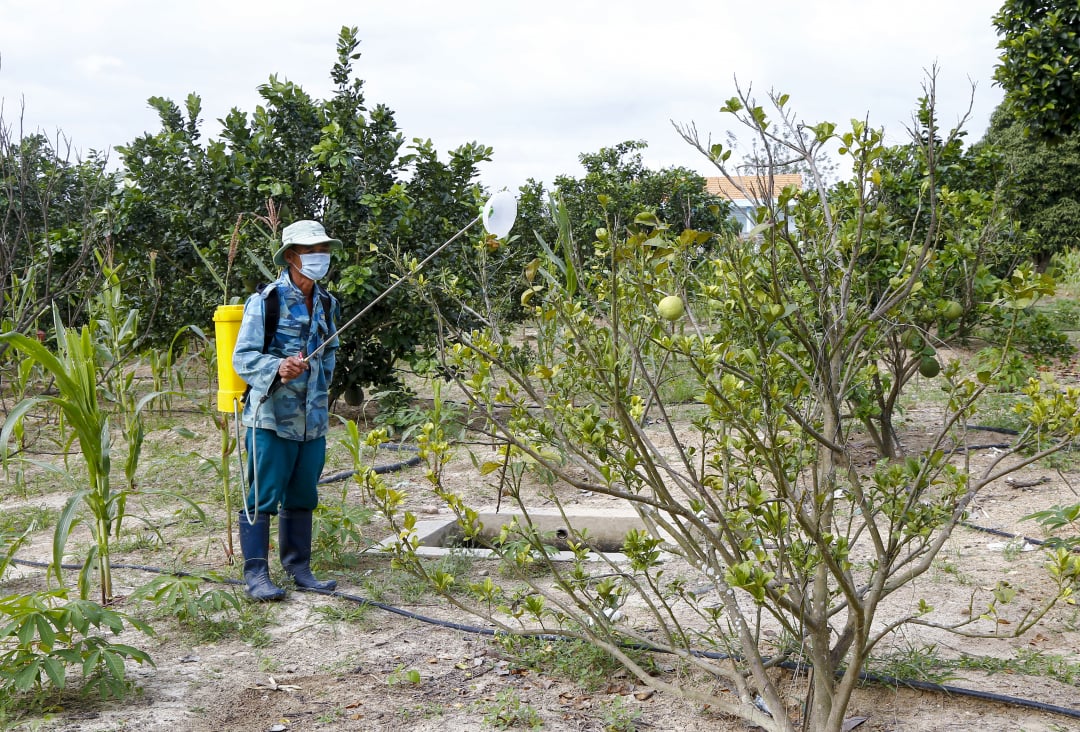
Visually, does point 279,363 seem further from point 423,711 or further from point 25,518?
point 25,518

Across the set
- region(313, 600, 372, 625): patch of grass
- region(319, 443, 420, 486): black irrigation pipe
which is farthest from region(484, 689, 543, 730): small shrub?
region(319, 443, 420, 486): black irrigation pipe

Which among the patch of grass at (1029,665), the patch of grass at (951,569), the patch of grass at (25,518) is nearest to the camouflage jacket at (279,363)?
the patch of grass at (25,518)

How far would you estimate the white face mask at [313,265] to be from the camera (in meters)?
3.77

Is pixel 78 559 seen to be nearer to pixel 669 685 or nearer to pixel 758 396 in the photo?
pixel 669 685

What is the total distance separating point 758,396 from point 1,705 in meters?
2.25

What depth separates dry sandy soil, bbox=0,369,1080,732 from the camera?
264 centimetres

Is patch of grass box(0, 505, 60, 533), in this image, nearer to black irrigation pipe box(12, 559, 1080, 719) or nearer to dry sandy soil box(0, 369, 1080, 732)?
black irrigation pipe box(12, 559, 1080, 719)

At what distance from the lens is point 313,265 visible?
149 inches

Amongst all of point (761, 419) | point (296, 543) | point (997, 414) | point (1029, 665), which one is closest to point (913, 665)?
point (1029, 665)

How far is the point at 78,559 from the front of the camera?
14.2 feet

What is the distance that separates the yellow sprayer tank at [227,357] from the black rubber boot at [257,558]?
0.48 meters

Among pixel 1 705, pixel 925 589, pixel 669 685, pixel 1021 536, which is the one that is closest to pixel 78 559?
pixel 1 705

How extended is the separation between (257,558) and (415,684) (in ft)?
3.60

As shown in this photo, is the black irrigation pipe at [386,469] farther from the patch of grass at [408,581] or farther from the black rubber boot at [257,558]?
the black rubber boot at [257,558]
